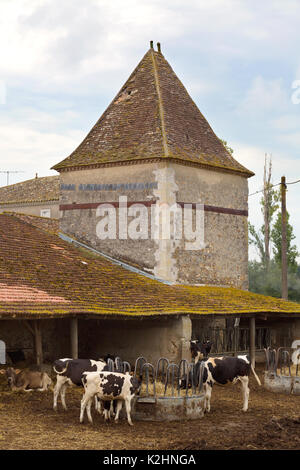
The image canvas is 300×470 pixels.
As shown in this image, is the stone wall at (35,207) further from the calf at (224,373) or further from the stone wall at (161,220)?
the calf at (224,373)

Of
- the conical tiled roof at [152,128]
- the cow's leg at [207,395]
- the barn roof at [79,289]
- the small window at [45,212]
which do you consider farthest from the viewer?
the small window at [45,212]

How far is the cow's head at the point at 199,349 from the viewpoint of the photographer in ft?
60.4

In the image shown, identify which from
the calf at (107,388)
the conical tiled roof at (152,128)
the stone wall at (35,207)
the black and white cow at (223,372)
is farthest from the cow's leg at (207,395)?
the stone wall at (35,207)

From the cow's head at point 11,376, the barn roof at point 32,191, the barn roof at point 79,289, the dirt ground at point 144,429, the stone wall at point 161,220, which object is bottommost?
the dirt ground at point 144,429

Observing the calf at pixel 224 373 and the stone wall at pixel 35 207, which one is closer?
the calf at pixel 224 373

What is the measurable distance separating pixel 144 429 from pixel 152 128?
1367 centimetres

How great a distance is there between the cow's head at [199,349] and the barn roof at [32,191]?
57.2 feet

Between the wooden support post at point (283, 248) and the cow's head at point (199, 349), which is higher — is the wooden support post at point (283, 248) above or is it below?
above

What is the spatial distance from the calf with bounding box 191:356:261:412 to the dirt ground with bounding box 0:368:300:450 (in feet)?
1.36

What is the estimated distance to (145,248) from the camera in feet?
74.3

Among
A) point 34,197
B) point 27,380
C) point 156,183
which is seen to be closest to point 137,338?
point 27,380

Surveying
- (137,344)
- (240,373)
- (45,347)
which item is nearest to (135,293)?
(137,344)
